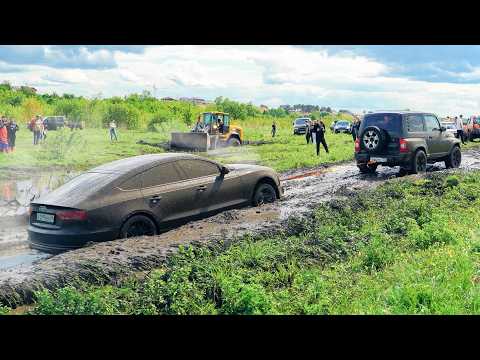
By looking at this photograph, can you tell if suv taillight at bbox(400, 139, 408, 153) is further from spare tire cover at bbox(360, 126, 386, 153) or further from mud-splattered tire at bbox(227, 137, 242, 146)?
mud-splattered tire at bbox(227, 137, 242, 146)

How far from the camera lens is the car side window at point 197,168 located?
7.65 meters

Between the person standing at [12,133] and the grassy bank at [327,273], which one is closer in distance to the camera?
the grassy bank at [327,273]

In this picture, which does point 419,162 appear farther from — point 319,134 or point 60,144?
point 60,144

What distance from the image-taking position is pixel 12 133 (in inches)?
474

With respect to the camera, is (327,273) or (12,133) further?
(12,133)

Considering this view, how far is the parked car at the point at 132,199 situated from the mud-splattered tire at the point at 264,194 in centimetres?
29

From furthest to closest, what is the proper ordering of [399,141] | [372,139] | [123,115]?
1. [399,141]
2. [372,139]
3. [123,115]

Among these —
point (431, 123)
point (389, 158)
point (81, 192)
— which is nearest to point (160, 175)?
point (81, 192)

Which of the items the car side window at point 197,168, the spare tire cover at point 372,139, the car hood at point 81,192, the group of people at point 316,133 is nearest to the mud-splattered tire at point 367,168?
the spare tire cover at point 372,139

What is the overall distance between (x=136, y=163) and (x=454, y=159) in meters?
7.91

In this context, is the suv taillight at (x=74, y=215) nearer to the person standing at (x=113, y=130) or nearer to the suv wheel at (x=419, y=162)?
the person standing at (x=113, y=130)

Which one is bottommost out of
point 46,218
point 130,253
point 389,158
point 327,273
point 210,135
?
point 327,273
